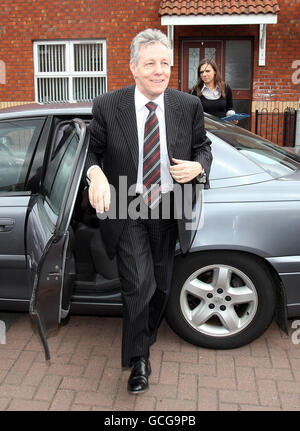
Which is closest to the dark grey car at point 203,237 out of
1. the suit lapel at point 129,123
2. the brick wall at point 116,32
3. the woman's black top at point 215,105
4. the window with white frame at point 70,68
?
the suit lapel at point 129,123

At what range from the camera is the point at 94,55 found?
1074cm

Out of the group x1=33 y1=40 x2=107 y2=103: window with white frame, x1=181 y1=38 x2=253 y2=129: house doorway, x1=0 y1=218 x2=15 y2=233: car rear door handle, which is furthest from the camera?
x1=33 y1=40 x2=107 y2=103: window with white frame

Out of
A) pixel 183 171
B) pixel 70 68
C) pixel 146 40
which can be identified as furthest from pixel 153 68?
pixel 70 68

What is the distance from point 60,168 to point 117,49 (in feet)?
26.0

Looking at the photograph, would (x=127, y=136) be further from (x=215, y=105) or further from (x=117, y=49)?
(x=117, y=49)

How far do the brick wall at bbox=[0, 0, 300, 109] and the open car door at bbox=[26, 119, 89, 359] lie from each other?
7.85 m

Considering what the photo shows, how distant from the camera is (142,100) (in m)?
2.57

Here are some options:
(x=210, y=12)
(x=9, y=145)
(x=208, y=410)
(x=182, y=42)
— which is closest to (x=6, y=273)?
(x=9, y=145)

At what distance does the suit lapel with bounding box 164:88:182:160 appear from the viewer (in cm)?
255

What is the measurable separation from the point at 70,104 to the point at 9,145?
19.9 inches

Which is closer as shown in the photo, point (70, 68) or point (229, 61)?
point (229, 61)

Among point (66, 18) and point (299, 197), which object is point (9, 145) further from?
point (66, 18)

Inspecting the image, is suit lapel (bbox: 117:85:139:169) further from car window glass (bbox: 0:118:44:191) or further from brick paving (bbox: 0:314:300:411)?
brick paving (bbox: 0:314:300:411)

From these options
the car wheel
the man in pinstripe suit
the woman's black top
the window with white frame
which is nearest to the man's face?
the man in pinstripe suit
